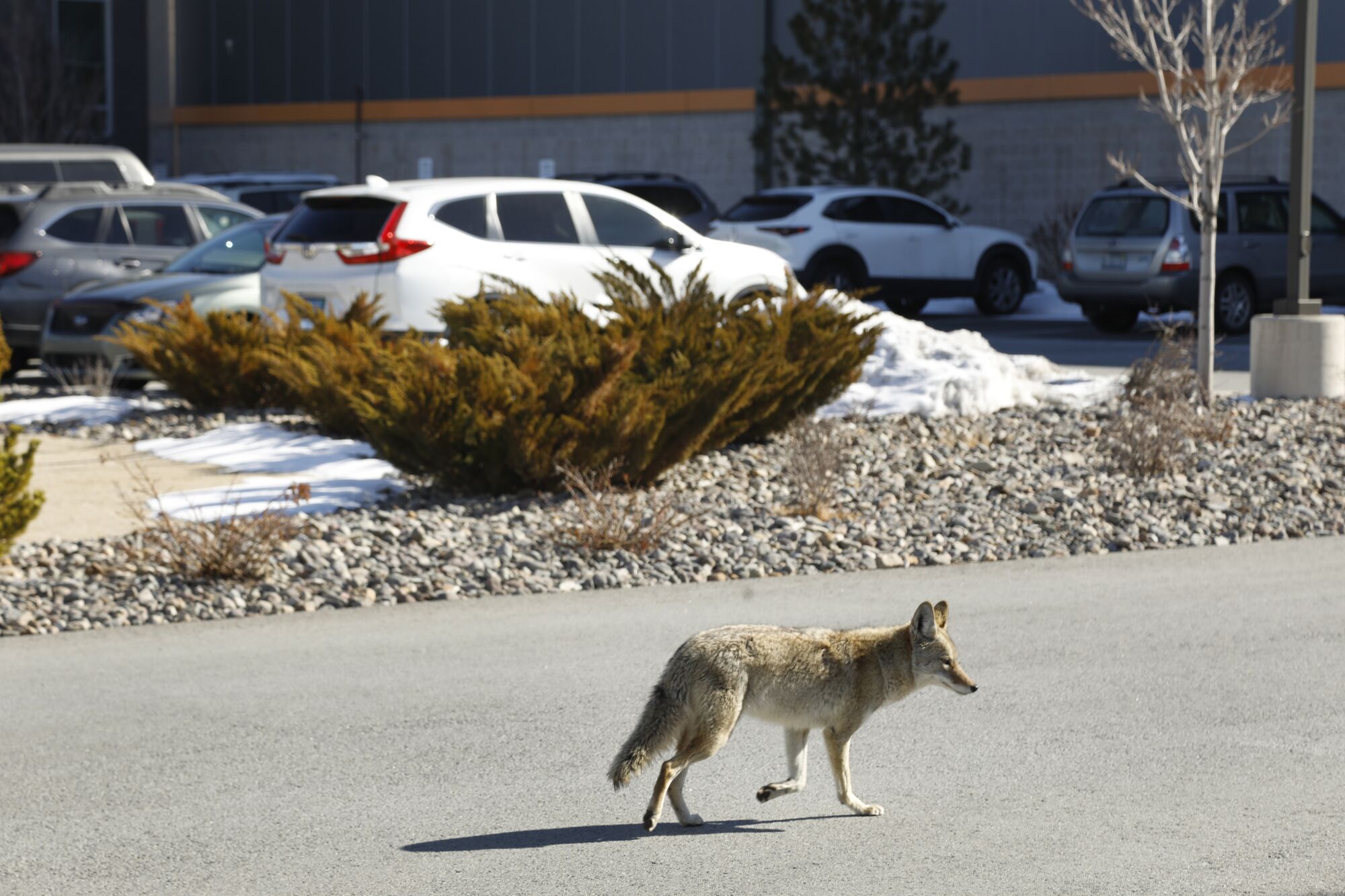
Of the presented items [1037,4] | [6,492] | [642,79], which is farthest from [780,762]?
[642,79]

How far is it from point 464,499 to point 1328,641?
490 cm

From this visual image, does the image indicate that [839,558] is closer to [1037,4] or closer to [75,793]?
[75,793]

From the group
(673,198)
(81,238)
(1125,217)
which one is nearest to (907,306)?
(673,198)

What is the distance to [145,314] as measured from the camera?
16953 millimetres

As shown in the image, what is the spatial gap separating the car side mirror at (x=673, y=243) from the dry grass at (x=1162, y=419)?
3.69 m

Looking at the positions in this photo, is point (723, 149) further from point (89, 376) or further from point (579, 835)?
point (579, 835)

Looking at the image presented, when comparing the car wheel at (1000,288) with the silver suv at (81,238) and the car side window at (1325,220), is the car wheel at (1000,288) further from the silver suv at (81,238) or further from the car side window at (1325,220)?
the silver suv at (81,238)

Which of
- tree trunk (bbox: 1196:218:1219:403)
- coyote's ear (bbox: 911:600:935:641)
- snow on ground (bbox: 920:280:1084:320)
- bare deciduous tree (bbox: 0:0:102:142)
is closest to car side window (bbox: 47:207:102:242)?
tree trunk (bbox: 1196:218:1219:403)

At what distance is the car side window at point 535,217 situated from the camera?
15719mm

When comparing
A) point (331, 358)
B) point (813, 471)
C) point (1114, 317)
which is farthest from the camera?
point (1114, 317)

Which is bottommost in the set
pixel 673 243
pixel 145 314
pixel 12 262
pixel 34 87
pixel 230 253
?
pixel 145 314

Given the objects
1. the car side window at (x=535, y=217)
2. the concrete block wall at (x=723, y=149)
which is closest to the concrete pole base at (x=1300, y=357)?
the car side window at (x=535, y=217)

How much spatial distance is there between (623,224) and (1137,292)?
9127mm

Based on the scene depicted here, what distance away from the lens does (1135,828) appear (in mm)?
5387
